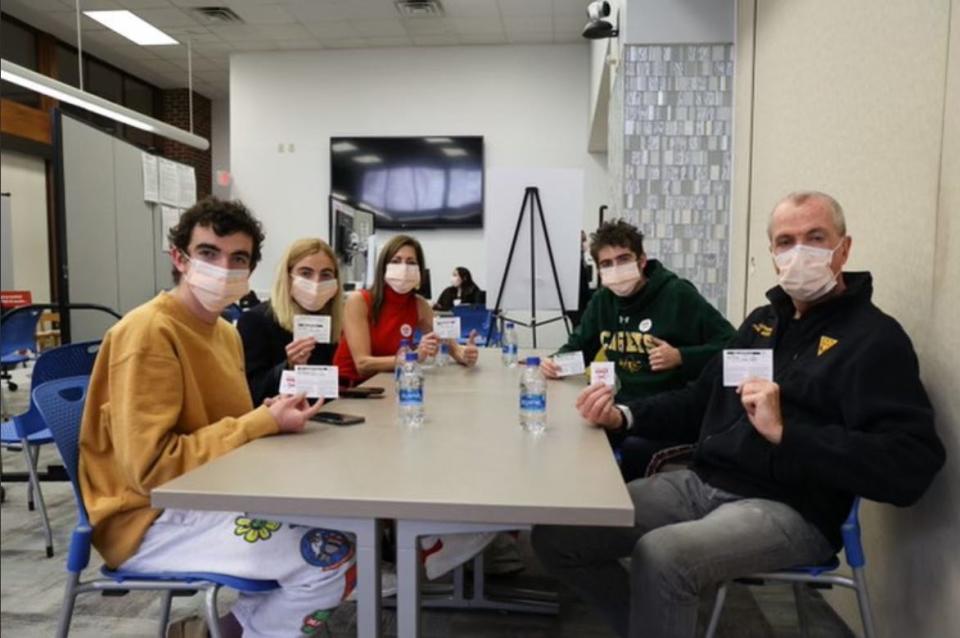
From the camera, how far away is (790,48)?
2881 mm

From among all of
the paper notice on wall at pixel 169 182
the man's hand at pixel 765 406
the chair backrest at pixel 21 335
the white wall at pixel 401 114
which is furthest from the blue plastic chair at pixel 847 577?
the white wall at pixel 401 114

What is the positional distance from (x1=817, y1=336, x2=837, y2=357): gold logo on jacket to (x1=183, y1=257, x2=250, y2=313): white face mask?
144 centimetres

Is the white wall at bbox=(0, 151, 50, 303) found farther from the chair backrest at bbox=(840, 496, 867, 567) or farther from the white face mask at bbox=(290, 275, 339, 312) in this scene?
the chair backrest at bbox=(840, 496, 867, 567)

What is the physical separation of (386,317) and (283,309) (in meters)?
0.61

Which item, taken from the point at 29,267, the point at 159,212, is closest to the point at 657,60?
the point at 159,212

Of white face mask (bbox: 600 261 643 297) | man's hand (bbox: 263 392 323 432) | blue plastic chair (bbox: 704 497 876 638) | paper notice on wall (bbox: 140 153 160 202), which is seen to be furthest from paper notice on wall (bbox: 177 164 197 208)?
blue plastic chair (bbox: 704 497 876 638)

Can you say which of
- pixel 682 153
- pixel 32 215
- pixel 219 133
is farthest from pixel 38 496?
pixel 219 133

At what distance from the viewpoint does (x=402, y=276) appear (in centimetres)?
301

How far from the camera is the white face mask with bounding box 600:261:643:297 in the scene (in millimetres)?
2561

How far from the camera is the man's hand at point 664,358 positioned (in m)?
2.41

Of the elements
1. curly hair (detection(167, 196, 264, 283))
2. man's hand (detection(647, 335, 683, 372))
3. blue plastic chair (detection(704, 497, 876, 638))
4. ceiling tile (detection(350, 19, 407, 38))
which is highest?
ceiling tile (detection(350, 19, 407, 38))

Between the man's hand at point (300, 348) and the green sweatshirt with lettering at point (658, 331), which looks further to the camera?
the green sweatshirt with lettering at point (658, 331)

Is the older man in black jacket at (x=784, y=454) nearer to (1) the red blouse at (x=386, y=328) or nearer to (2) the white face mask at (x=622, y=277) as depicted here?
(2) the white face mask at (x=622, y=277)

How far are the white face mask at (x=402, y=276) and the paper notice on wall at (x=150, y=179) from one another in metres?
4.01
